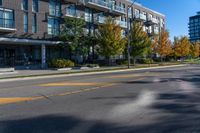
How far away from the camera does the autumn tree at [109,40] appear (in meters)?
44.3

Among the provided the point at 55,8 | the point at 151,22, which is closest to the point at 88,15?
the point at 55,8

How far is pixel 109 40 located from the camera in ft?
145

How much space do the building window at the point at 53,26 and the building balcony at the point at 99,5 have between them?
7.19m

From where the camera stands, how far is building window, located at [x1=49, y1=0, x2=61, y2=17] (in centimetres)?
4384

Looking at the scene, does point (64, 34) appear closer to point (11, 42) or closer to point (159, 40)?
point (11, 42)

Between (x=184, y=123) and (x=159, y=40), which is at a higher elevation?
(x=159, y=40)

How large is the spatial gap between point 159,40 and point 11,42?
31.5 metres

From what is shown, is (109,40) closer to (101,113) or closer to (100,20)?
(100,20)

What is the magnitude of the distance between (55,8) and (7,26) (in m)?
9.42

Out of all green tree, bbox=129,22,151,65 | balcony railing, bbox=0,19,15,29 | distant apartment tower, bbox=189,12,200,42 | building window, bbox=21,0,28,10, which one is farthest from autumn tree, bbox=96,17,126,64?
distant apartment tower, bbox=189,12,200,42

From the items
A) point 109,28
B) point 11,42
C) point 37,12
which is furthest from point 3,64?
point 109,28

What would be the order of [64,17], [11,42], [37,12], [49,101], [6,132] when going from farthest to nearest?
[64,17]
[37,12]
[11,42]
[49,101]
[6,132]

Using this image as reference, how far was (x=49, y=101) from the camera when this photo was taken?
10.9 metres

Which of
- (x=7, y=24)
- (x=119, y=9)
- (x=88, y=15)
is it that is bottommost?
(x=7, y=24)
